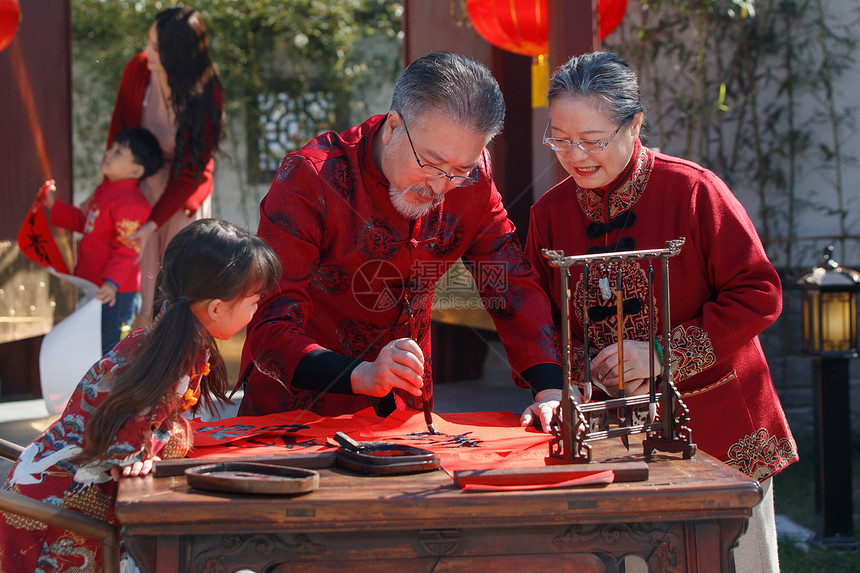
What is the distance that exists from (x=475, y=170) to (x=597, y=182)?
0.29 meters

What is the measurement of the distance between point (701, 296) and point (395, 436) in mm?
767

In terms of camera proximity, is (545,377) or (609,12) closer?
(545,377)

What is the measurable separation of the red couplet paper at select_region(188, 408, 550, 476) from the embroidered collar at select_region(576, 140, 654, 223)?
528 millimetres

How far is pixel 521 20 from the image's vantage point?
4.03 meters

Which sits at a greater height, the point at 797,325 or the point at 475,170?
the point at 475,170

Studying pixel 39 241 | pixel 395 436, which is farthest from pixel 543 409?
pixel 39 241

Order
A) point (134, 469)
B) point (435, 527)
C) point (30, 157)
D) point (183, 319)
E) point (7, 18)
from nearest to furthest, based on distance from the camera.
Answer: point (435, 527)
point (134, 469)
point (183, 319)
point (7, 18)
point (30, 157)

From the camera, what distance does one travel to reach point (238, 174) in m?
10.0

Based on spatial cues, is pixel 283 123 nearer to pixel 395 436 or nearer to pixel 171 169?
pixel 171 169

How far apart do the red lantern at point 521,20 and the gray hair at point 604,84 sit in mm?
2080

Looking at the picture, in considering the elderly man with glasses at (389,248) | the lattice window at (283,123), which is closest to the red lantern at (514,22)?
the elderly man with glasses at (389,248)

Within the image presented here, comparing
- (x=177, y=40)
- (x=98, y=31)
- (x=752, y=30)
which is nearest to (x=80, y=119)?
(x=98, y=31)

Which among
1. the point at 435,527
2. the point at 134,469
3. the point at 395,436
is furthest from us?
the point at 395,436

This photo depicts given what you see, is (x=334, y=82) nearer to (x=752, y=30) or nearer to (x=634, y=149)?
(x=752, y=30)
